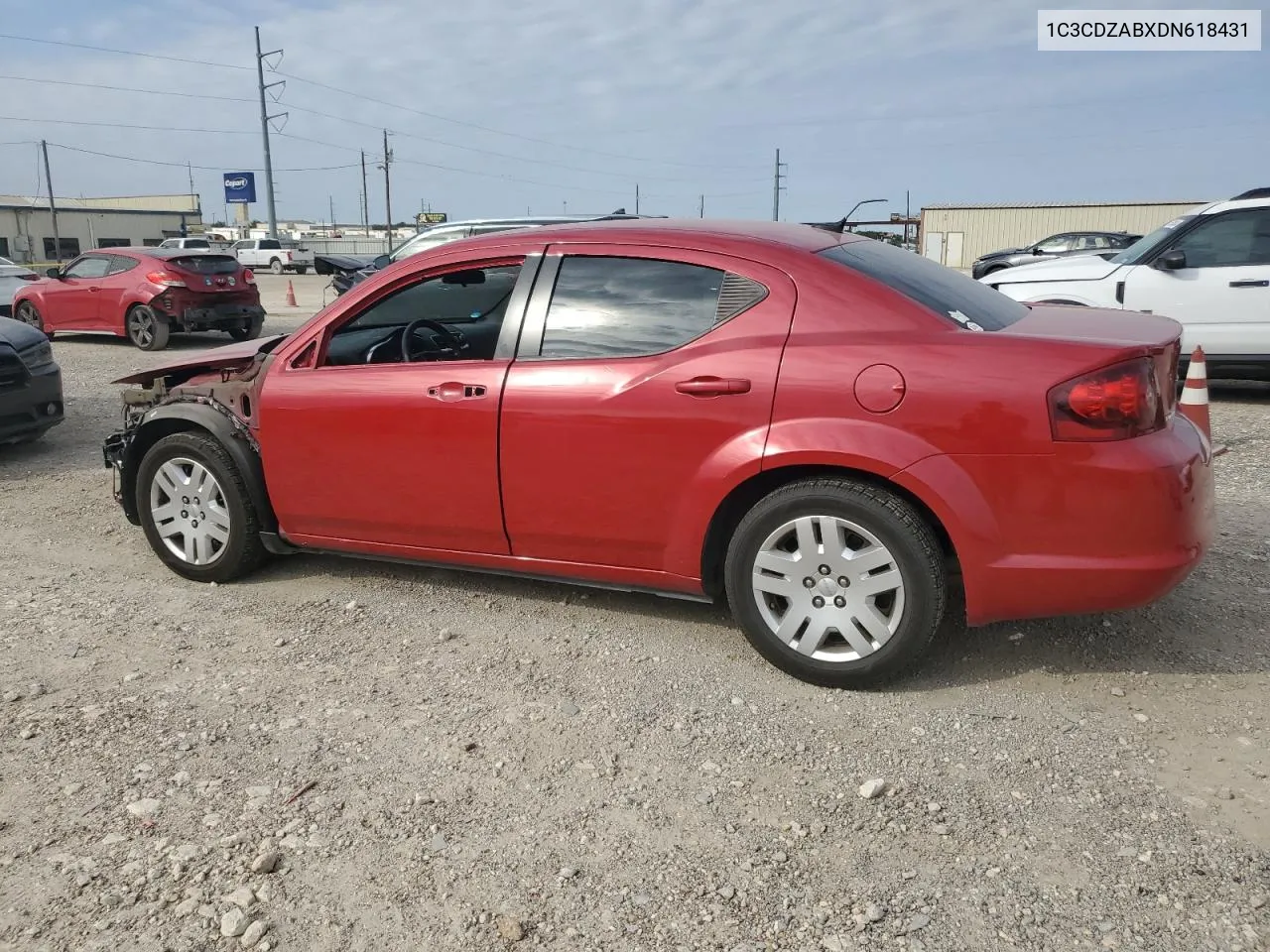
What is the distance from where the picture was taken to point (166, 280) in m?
14.0

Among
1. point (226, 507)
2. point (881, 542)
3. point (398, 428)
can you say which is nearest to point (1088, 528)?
point (881, 542)

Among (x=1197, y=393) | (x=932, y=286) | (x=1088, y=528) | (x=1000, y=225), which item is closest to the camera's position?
(x=1088, y=528)

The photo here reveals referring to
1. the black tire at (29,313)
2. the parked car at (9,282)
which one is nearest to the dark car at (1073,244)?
the black tire at (29,313)

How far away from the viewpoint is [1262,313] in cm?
849

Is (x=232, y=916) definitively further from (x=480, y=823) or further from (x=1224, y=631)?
(x=1224, y=631)

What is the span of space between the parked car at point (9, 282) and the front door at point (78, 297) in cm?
92

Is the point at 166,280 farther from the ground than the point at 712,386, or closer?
farther from the ground

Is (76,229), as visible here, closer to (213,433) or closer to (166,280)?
(166,280)

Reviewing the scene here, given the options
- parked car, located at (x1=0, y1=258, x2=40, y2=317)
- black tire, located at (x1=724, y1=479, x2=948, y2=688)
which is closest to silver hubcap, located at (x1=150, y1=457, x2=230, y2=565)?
black tire, located at (x1=724, y1=479, x2=948, y2=688)

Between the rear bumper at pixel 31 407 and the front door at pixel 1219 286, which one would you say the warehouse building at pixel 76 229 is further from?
the front door at pixel 1219 286

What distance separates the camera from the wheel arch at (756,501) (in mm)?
3342

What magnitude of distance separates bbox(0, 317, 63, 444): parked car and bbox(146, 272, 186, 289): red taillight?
267 inches

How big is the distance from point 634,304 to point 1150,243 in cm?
720

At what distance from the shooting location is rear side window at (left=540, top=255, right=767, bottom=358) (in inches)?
141
